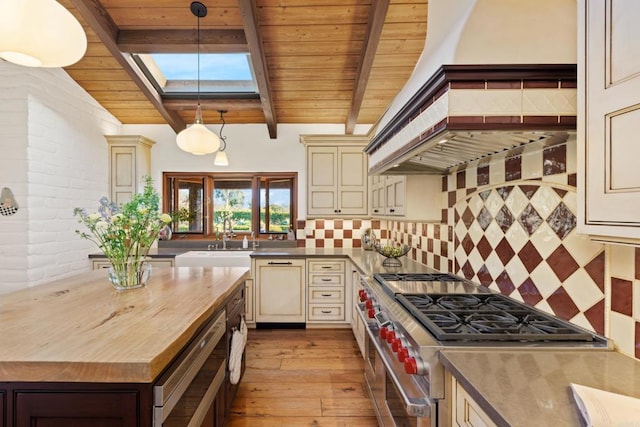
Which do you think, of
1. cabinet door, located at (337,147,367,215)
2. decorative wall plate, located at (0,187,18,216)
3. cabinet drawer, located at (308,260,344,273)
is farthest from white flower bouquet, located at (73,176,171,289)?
cabinet door, located at (337,147,367,215)

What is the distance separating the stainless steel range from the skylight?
2913mm

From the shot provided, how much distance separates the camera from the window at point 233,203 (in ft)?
15.1

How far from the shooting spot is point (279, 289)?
3.86 meters

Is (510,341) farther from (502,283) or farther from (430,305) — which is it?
(502,283)

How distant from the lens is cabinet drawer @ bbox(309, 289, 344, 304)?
3.86 meters

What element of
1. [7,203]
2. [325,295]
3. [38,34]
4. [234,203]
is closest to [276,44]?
[234,203]

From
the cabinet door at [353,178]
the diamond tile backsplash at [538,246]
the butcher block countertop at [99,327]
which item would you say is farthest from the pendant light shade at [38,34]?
the cabinet door at [353,178]

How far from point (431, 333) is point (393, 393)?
0.50 m

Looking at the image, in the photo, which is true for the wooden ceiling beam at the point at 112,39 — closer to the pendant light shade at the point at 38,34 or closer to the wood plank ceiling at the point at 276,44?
the wood plank ceiling at the point at 276,44

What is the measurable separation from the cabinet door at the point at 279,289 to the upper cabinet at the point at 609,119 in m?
3.12

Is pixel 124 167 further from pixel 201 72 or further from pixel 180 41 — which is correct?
pixel 180 41

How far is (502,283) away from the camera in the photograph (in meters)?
1.86

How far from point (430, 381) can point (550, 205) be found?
96 cm

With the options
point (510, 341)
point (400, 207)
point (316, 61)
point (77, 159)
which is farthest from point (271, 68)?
point (510, 341)
